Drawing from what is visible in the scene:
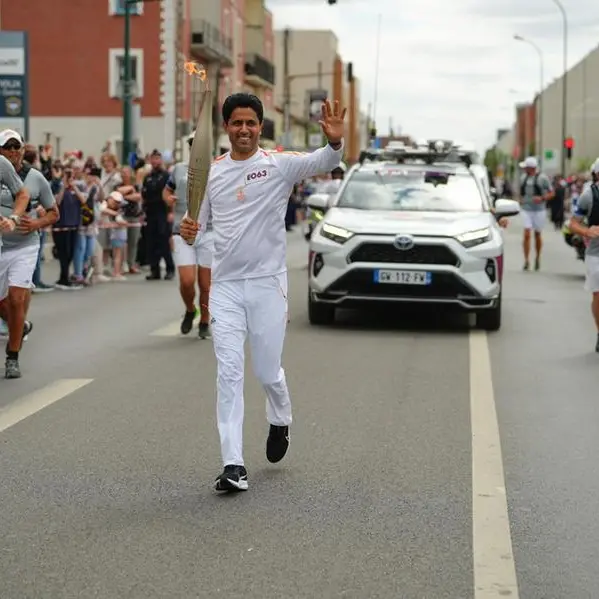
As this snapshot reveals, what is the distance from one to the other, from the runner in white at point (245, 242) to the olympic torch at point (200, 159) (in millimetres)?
40

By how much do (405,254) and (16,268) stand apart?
4394 mm

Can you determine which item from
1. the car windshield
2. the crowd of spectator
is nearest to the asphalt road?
the car windshield

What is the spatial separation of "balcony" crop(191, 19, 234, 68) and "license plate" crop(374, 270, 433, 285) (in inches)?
1980

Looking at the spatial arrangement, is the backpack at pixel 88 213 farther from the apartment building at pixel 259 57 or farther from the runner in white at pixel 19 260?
the apartment building at pixel 259 57

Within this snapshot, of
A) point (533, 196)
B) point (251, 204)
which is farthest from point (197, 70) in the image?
point (533, 196)

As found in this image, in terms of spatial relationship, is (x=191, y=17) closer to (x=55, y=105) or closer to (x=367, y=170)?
(x=55, y=105)

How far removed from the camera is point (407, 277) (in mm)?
14258

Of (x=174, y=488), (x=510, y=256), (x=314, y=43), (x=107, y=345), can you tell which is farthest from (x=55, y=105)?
(x=314, y=43)

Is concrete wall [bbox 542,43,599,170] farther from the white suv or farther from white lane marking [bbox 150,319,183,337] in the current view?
white lane marking [bbox 150,319,183,337]

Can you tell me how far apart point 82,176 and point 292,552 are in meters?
16.3

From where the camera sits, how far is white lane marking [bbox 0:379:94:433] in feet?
29.8

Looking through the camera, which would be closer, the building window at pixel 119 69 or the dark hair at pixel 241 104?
the dark hair at pixel 241 104

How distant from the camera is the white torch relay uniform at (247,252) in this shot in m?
7.07

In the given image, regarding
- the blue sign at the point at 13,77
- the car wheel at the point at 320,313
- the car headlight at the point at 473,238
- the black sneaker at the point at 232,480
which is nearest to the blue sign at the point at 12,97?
the blue sign at the point at 13,77
